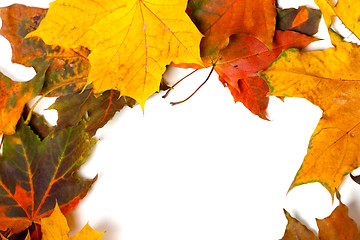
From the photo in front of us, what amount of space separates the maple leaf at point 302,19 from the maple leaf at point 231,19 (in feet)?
0.08

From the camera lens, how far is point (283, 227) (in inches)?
25.8

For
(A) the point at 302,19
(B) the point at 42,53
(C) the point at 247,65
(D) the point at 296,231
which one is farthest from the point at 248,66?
(B) the point at 42,53

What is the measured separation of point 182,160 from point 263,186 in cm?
15

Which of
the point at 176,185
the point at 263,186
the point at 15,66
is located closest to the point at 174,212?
the point at 176,185

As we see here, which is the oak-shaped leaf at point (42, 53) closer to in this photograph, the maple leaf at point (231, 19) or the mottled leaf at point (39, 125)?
the mottled leaf at point (39, 125)

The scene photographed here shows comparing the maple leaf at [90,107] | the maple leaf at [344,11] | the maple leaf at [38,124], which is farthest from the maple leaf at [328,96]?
the maple leaf at [38,124]

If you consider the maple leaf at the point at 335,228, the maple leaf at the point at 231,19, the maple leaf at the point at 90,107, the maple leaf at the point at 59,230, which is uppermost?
the maple leaf at the point at 231,19

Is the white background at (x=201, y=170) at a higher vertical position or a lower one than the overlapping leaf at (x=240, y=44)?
lower

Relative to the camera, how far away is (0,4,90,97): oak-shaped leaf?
2.43 feet

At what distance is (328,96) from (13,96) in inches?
22.3

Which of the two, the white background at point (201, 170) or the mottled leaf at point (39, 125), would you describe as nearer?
the white background at point (201, 170)

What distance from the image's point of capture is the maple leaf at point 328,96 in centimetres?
59

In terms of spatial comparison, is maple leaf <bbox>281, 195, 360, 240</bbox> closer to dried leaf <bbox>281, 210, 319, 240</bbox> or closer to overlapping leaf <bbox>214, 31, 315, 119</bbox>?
dried leaf <bbox>281, 210, 319, 240</bbox>

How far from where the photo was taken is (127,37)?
65 cm
